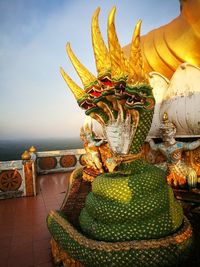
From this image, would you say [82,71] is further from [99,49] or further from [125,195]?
[125,195]

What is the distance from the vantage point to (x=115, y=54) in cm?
189

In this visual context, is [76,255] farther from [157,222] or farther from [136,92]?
[136,92]

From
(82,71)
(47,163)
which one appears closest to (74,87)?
(82,71)

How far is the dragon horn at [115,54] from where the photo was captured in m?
1.80

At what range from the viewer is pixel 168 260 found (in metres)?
1.77

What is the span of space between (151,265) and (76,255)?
0.69 metres

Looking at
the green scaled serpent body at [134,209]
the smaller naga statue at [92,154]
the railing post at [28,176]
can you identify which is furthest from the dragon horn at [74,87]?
the railing post at [28,176]

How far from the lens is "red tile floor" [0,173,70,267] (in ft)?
9.49

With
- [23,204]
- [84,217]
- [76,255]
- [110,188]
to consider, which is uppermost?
[110,188]

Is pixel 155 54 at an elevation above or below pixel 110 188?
above

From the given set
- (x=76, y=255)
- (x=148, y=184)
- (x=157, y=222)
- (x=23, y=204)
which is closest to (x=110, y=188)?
(x=148, y=184)

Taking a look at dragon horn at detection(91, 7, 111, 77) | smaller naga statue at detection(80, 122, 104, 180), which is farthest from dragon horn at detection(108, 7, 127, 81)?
smaller naga statue at detection(80, 122, 104, 180)

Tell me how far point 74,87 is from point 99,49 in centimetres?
61

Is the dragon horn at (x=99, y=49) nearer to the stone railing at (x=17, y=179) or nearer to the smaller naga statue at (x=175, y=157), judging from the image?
the smaller naga statue at (x=175, y=157)
